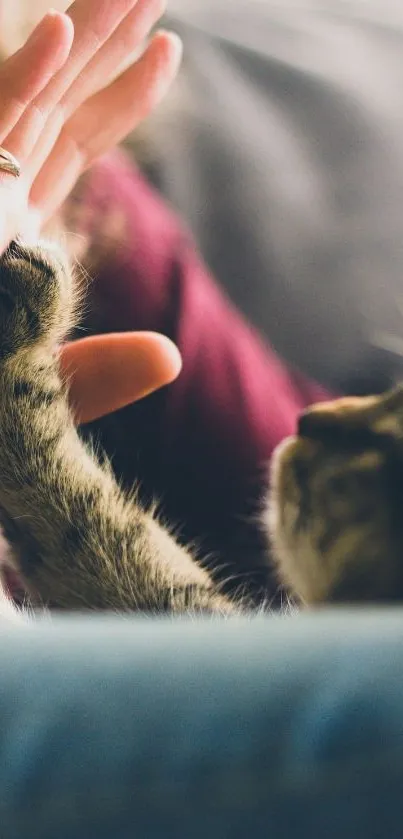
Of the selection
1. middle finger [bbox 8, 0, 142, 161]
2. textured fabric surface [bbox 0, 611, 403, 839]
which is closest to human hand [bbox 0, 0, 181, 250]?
middle finger [bbox 8, 0, 142, 161]

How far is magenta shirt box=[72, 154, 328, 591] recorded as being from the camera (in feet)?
1.63

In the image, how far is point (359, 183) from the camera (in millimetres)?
532

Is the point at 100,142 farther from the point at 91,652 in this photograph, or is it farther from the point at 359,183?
the point at 91,652

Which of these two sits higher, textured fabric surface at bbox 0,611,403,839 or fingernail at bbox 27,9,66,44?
fingernail at bbox 27,9,66,44

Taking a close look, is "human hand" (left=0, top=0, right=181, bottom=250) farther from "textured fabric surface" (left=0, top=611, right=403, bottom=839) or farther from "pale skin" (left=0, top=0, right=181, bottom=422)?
"textured fabric surface" (left=0, top=611, right=403, bottom=839)

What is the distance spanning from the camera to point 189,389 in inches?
20.3

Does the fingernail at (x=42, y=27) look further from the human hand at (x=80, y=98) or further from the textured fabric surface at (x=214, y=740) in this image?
the textured fabric surface at (x=214, y=740)

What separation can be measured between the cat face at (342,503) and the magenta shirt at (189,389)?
0.04ft

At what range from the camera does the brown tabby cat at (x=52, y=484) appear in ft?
1.69

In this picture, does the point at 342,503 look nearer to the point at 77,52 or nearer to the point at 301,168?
the point at 301,168

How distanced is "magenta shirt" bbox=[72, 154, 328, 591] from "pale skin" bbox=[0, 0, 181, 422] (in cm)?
1

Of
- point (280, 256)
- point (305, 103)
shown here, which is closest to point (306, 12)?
point (305, 103)

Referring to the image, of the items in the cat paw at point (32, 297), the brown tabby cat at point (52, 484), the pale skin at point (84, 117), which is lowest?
the brown tabby cat at point (52, 484)

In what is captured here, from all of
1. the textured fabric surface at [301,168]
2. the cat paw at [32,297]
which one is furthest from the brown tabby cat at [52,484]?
the textured fabric surface at [301,168]
